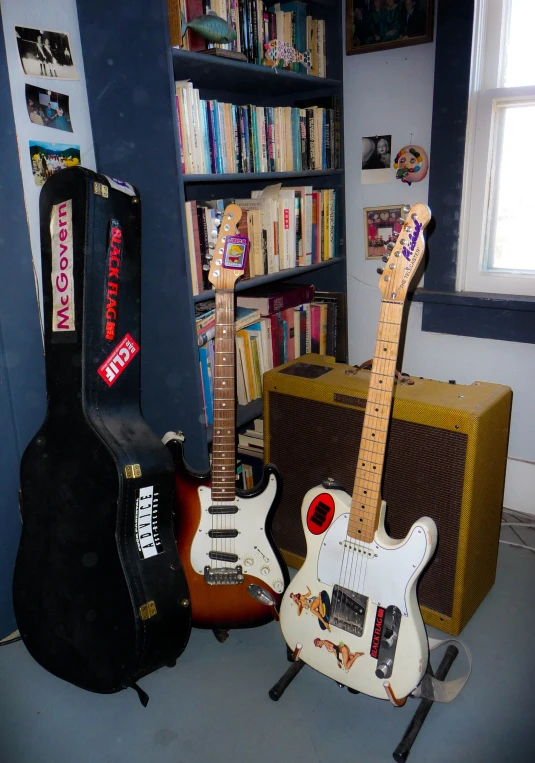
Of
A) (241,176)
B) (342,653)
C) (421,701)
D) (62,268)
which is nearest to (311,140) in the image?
(241,176)

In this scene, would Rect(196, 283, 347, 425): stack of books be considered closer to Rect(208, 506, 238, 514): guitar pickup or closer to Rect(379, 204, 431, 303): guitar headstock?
Rect(208, 506, 238, 514): guitar pickup

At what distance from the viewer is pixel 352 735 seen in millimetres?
1344

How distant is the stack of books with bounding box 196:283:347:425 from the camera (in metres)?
1.80

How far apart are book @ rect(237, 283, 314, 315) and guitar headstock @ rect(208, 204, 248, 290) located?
47 cm

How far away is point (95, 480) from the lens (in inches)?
54.6

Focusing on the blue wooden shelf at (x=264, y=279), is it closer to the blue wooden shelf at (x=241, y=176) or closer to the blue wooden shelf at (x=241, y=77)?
the blue wooden shelf at (x=241, y=176)

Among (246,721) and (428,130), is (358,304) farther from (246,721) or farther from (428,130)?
(246,721)

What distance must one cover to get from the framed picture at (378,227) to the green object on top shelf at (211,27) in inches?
33.9

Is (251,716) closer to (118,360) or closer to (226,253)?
(118,360)

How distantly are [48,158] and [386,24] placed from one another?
128 cm

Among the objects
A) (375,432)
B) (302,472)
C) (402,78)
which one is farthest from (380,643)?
(402,78)

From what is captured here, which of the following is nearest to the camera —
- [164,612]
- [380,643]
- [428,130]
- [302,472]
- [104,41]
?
[380,643]

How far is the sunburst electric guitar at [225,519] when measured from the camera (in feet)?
5.12

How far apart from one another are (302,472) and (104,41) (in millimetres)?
1345
